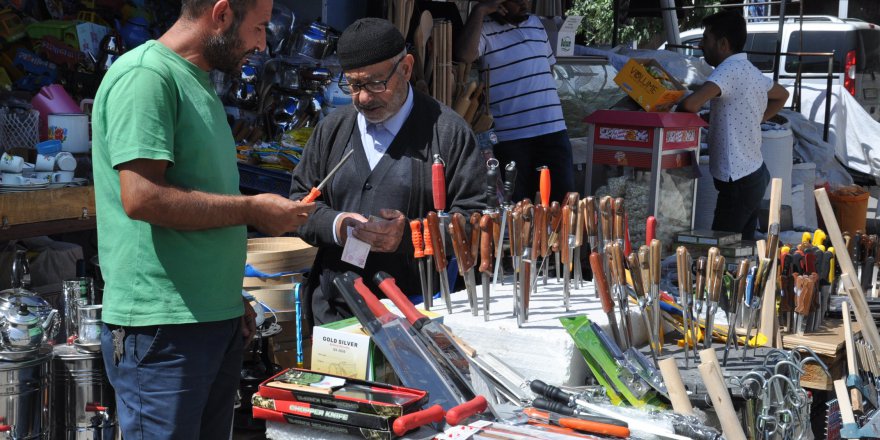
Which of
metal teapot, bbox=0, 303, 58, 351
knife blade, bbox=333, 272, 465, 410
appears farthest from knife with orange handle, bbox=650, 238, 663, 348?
metal teapot, bbox=0, 303, 58, 351

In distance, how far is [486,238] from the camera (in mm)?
2783

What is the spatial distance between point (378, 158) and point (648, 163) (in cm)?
291

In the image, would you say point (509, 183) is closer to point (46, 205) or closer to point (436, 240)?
point (436, 240)

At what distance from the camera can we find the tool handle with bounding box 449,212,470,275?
276 centimetres

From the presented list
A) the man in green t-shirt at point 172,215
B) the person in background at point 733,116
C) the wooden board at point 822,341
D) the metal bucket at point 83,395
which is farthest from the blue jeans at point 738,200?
the man in green t-shirt at point 172,215

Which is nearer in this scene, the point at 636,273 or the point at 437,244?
the point at 636,273

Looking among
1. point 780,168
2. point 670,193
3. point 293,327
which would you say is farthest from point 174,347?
point 780,168

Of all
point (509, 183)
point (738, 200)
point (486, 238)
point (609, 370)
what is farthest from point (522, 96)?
point (609, 370)

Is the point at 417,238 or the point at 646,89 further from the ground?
the point at 646,89

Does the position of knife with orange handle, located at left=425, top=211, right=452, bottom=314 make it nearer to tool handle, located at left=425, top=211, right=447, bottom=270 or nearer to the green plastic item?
tool handle, located at left=425, top=211, right=447, bottom=270

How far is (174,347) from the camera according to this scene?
2.15m

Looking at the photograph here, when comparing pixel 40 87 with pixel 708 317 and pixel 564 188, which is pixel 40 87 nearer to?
pixel 564 188

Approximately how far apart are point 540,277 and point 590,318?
0.67 metres

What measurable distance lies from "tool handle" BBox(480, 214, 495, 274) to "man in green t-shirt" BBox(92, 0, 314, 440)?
72 cm
